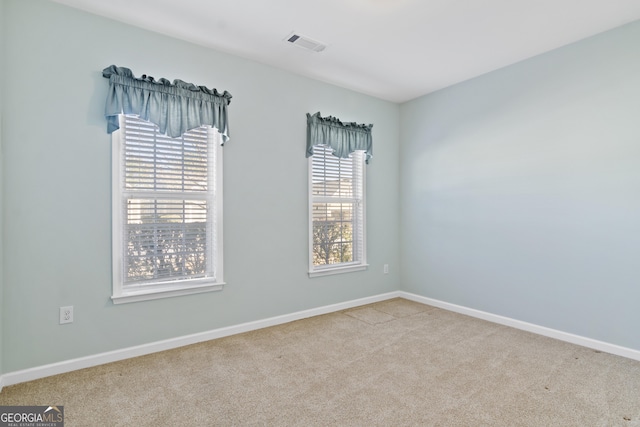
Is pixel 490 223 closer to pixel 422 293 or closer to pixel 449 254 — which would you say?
pixel 449 254

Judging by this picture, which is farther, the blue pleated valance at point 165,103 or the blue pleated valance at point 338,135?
the blue pleated valance at point 338,135

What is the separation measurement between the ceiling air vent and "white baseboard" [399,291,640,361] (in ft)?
10.5

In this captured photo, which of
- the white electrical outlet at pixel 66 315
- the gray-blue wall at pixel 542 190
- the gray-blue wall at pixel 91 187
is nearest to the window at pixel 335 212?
the gray-blue wall at pixel 91 187

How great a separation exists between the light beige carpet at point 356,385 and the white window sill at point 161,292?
0.47 metres

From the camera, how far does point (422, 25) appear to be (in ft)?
8.84

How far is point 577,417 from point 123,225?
3.33 metres

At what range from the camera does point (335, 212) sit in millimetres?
4023

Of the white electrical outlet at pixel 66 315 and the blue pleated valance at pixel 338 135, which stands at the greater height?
the blue pleated valance at pixel 338 135

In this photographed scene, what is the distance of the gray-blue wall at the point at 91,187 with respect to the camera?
7.44 ft

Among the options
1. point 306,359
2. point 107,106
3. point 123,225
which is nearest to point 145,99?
point 107,106

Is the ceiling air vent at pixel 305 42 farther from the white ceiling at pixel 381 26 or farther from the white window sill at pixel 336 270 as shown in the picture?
the white window sill at pixel 336 270

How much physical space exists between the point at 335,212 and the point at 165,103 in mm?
2163

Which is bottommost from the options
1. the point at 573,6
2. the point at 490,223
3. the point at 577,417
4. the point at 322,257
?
the point at 577,417

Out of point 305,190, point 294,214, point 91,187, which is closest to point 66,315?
point 91,187
